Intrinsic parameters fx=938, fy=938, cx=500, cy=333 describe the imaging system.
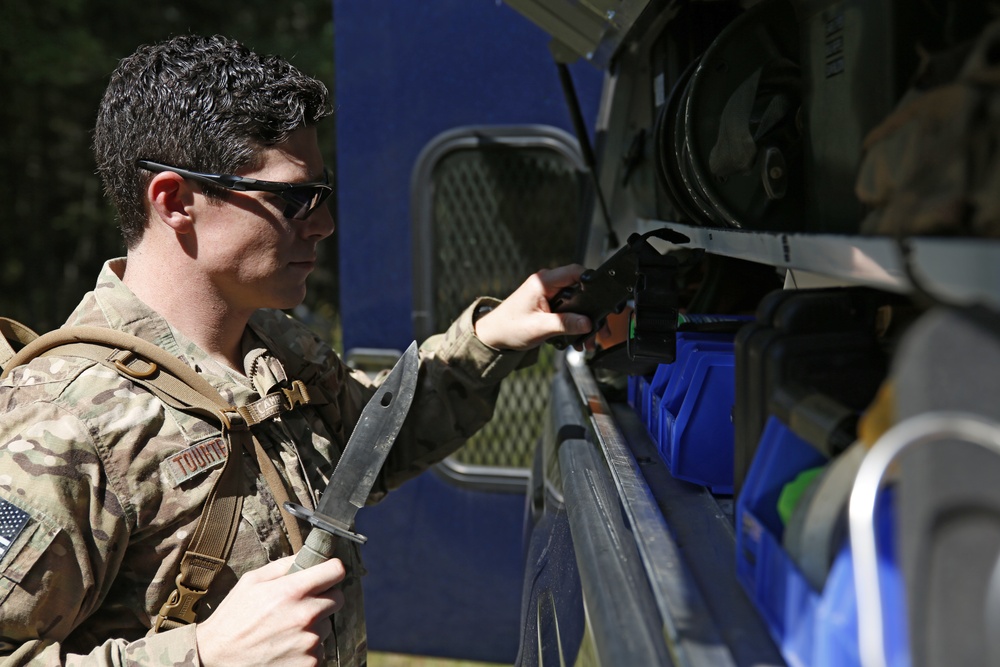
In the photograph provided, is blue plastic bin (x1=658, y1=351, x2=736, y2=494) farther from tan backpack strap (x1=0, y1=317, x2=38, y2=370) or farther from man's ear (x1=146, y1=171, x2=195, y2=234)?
tan backpack strap (x1=0, y1=317, x2=38, y2=370)

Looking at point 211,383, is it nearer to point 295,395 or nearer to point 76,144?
point 295,395

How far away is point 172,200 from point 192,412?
44 centimetres

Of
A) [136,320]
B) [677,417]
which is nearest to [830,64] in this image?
[677,417]

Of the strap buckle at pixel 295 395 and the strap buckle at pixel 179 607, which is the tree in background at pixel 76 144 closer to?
the strap buckle at pixel 295 395

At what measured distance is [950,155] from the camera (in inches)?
30.3

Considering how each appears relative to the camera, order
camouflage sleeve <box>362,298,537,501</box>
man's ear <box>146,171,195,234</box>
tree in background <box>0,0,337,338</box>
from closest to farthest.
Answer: man's ear <box>146,171,195,234</box>
camouflage sleeve <box>362,298,537,501</box>
tree in background <box>0,0,337,338</box>

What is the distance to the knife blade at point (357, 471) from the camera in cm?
164

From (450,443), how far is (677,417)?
3.17 feet

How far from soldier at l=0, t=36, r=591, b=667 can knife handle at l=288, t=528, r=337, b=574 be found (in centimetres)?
3

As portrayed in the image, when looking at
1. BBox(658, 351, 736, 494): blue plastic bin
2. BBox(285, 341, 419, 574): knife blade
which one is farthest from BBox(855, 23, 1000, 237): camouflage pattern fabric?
BBox(285, 341, 419, 574): knife blade

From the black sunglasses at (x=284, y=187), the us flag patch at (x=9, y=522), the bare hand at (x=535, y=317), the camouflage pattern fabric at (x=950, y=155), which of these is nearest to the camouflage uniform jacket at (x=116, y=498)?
the us flag patch at (x=9, y=522)

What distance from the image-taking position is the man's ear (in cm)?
184

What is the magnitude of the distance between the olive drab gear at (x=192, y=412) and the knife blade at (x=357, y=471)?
0.12 meters

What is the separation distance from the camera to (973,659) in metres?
0.70
